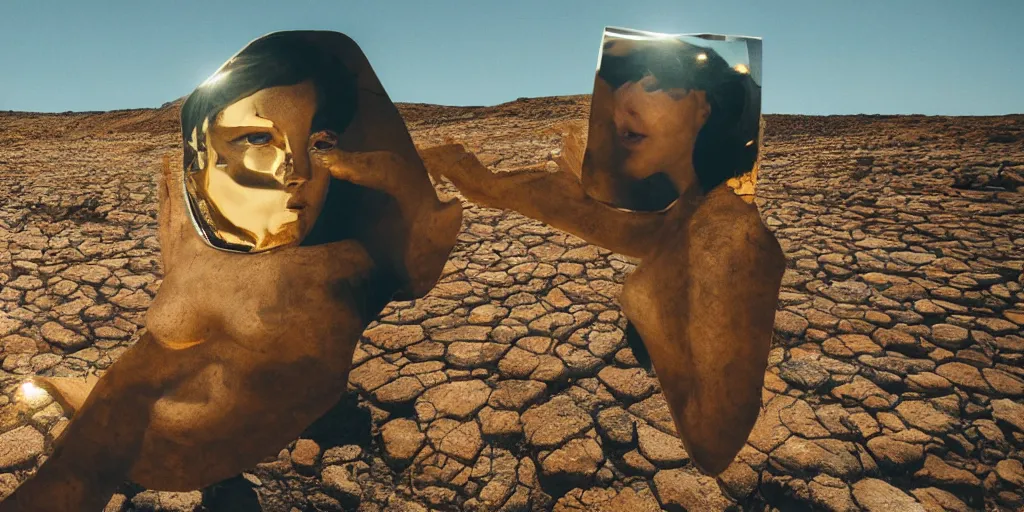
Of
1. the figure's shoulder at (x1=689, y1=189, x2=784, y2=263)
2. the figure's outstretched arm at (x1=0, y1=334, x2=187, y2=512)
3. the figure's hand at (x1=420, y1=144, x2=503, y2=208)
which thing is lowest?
the figure's outstretched arm at (x1=0, y1=334, x2=187, y2=512)

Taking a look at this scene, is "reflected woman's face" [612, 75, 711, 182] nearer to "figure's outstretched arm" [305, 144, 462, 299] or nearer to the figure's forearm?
the figure's forearm

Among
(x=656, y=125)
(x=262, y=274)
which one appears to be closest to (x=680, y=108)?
(x=656, y=125)

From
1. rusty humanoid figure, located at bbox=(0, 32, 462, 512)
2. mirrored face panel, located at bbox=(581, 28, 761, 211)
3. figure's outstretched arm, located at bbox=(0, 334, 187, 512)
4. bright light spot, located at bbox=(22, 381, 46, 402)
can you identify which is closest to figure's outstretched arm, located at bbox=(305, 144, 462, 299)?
rusty humanoid figure, located at bbox=(0, 32, 462, 512)

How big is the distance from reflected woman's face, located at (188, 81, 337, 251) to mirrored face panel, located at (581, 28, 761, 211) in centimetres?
42

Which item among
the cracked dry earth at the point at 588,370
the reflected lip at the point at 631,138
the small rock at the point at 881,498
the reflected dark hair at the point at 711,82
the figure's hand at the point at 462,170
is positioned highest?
the reflected dark hair at the point at 711,82

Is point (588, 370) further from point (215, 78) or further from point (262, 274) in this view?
point (215, 78)

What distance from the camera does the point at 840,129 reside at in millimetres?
7055

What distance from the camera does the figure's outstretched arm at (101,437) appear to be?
2.77 feet

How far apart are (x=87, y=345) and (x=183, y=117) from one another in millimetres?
1792

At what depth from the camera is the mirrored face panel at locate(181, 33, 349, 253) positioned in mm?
709

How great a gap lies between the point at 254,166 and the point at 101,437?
511 mm

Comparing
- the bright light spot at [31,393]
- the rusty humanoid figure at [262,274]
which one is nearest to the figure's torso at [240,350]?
the rusty humanoid figure at [262,274]

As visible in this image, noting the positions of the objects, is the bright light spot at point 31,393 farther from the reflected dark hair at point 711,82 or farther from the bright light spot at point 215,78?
the reflected dark hair at point 711,82

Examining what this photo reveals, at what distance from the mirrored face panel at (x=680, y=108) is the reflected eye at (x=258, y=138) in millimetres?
458
